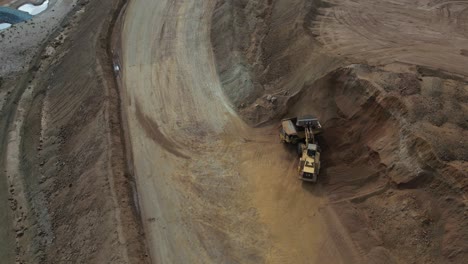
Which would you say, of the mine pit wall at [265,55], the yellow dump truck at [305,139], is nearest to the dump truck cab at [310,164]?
the yellow dump truck at [305,139]

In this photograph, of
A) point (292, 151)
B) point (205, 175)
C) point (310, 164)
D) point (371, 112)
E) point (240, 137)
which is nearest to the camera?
point (310, 164)

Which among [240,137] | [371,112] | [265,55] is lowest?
[240,137]

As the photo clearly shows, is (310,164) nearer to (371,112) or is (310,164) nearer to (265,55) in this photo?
(371,112)

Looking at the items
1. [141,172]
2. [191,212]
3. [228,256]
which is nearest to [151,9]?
[141,172]

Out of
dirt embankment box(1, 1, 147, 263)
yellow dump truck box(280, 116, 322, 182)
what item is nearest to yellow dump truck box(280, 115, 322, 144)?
yellow dump truck box(280, 116, 322, 182)

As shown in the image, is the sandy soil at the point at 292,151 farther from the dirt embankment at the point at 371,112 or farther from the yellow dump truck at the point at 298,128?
the yellow dump truck at the point at 298,128

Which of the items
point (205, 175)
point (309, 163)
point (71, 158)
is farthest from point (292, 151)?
point (71, 158)

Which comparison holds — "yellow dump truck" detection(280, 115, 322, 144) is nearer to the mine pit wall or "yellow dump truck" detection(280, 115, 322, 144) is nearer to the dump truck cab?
the dump truck cab
